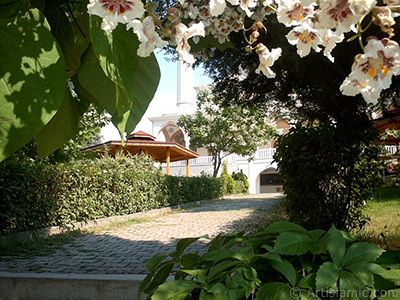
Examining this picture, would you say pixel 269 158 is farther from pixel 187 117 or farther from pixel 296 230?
pixel 296 230

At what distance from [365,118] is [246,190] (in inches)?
995

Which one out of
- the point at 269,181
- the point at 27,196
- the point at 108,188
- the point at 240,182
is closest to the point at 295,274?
the point at 27,196

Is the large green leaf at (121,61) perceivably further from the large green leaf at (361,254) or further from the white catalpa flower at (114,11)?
the large green leaf at (361,254)

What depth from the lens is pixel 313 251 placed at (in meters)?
1.23

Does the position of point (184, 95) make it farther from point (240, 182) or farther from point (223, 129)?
point (223, 129)

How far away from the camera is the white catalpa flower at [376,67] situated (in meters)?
0.59

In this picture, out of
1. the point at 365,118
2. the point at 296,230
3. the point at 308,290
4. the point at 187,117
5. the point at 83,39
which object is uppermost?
the point at 187,117

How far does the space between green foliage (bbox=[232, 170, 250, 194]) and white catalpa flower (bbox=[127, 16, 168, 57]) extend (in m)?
27.8

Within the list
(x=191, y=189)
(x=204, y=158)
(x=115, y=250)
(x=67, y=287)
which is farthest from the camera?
(x=204, y=158)

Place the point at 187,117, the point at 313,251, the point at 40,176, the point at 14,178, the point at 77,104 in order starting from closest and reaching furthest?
the point at 77,104, the point at 313,251, the point at 14,178, the point at 40,176, the point at 187,117

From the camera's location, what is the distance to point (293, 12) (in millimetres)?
726

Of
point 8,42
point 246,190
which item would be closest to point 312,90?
point 8,42

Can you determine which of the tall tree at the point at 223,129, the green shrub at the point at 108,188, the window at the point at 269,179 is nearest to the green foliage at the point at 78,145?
the green shrub at the point at 108,188

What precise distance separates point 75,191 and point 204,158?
2470 cm
